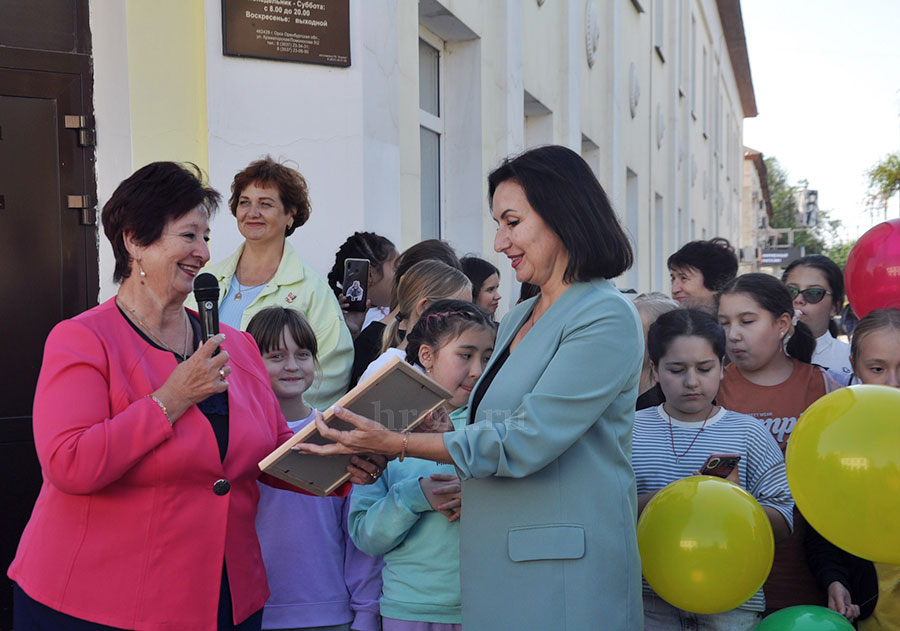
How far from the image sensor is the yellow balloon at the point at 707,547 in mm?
2678

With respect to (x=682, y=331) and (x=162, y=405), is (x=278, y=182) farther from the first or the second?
(x=162, y=405)

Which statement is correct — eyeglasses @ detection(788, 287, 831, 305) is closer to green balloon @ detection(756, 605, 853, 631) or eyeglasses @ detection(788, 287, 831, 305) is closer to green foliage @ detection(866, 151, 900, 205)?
green balloon @ detection(756, 605, 853, 631)

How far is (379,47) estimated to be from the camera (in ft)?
17.4

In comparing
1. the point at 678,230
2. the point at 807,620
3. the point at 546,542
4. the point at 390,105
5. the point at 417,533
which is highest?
the point at 390,105

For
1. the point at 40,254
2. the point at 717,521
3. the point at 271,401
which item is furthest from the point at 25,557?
the point at 40,254

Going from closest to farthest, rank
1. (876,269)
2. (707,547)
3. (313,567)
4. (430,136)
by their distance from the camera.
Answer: (707,547)
(313,567)
(876,269)
(430,136)

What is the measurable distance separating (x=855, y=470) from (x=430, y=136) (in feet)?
17.6

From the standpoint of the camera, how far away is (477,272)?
520 centimetres

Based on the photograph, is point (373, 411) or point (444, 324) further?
point (444, 324)

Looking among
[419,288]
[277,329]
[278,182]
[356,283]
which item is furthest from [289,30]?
[277,329]

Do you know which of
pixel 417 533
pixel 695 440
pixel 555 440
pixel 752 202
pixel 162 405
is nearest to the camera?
pixel 555 440

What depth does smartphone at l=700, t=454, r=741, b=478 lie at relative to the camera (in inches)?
118

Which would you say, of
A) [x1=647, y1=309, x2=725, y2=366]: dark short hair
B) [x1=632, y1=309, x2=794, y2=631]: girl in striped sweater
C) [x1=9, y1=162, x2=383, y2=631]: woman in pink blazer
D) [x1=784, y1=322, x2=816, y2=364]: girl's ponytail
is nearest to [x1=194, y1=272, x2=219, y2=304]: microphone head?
[x1=9, y1=162, x2=383, y2=631]: woman in pink blazer

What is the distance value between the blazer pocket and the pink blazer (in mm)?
780
